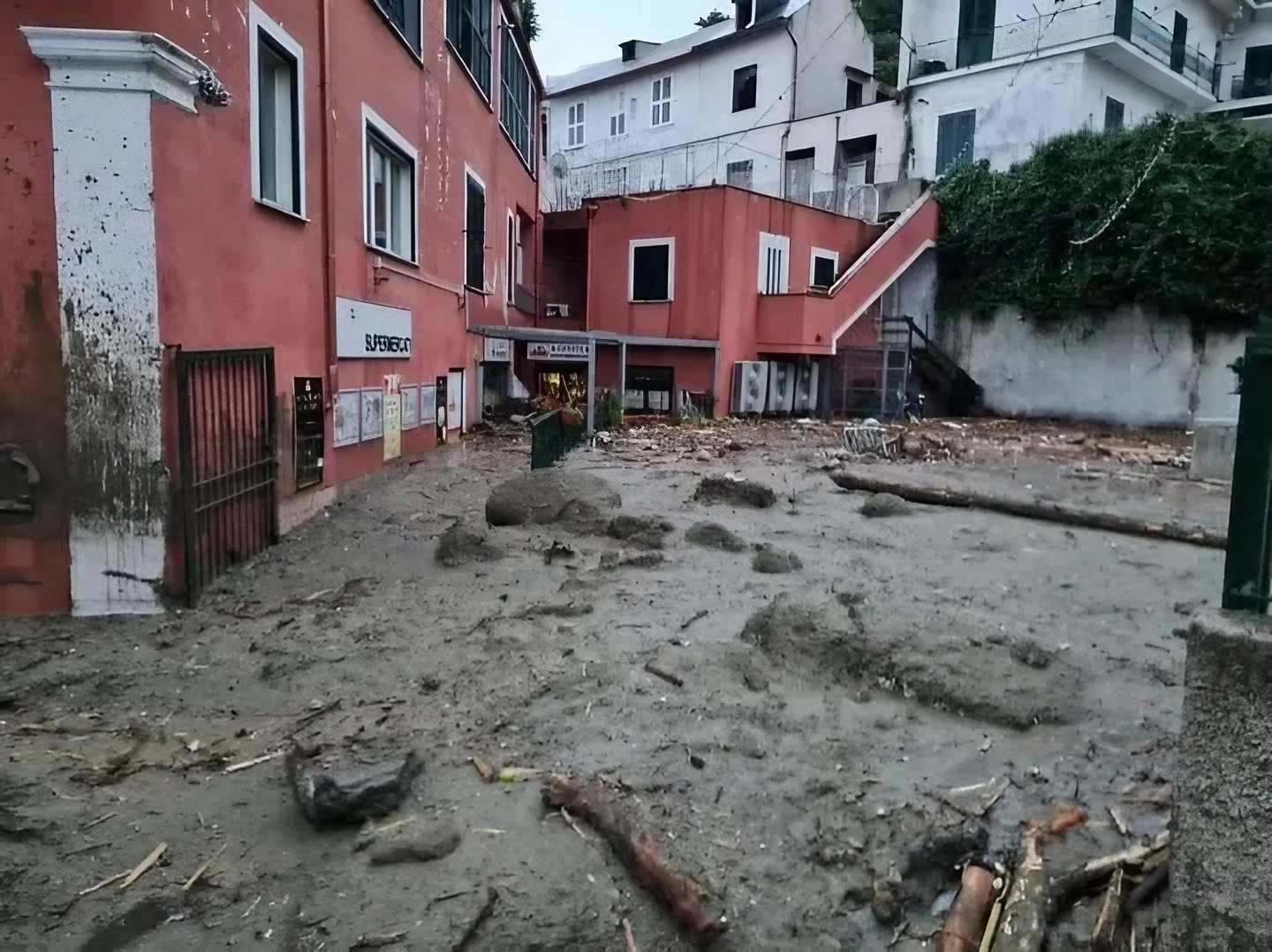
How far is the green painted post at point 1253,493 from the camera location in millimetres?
2465

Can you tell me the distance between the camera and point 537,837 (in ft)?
10.6

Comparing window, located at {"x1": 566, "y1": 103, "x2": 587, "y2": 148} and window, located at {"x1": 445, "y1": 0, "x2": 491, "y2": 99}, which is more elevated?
window, located at {"x1": 566, "y1": 103, "x2": 587, "y2": 148}

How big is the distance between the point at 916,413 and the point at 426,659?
21.1m

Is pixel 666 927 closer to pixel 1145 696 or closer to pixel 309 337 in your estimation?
pixel 1145 696

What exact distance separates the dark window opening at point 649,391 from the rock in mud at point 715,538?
46.4 feet

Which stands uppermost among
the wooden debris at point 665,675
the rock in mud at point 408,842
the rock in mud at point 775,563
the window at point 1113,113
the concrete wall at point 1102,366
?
the window at point 1113,113

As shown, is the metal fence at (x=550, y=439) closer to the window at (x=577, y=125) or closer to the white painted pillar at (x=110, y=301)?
the white painted pillar at (x=110, y=301)

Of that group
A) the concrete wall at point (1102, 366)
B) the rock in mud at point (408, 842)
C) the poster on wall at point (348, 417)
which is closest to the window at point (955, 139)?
the concrete wall at point (1102, 366)

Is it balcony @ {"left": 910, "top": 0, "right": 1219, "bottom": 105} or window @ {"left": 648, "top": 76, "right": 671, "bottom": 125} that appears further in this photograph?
window @ {"left": 648, "top": 76, "right": 671, "bottom": 125}

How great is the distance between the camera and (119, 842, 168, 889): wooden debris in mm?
3062

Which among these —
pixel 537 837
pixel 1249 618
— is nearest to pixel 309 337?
pixel 537 837

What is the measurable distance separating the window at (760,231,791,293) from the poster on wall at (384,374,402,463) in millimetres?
12854

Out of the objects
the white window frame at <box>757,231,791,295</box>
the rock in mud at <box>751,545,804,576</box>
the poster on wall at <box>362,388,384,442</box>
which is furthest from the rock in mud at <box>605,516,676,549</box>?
the white window frame at <box>757,231,791,295</box>

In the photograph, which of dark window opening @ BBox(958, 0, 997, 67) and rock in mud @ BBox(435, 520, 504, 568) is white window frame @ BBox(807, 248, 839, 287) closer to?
dark window opening @ BBox(958, 0, 997, 67)
